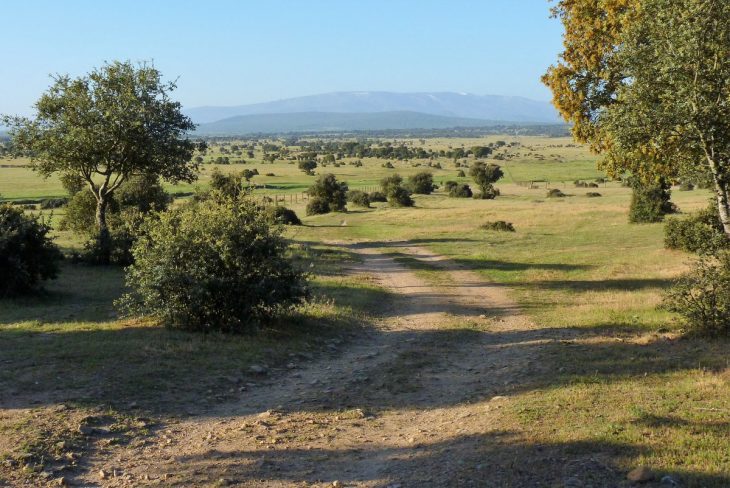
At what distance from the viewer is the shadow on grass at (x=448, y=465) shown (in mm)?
6930

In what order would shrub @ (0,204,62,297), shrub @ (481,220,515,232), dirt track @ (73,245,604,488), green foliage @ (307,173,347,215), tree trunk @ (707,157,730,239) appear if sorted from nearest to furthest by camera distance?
dirt track @ (73,245,604,488)
tree trunk @ (707,157,730,239)
shrub @ (0,204,62,297)
shrub @ (481,220,515,232)
green foliage @ (307,173,347,215)

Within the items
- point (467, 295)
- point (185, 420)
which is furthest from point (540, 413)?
point (467, 295)

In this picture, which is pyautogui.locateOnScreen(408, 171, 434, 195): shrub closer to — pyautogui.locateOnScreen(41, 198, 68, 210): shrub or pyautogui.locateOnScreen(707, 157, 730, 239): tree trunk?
pyautogui.locateOnScreen(41, 198, 68, 210): shrub

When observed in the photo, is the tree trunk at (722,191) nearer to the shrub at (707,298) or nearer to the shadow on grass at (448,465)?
the shrub at (707,298)

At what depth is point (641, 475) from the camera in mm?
6699

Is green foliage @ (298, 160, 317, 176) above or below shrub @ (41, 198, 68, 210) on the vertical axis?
above

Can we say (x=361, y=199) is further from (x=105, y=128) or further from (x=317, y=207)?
(x=105, y=128)

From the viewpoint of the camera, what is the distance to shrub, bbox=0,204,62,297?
19.1 m

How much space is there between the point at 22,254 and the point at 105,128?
9408mm

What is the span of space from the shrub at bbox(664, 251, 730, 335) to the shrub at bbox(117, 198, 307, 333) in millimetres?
8576

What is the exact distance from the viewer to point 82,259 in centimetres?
2859

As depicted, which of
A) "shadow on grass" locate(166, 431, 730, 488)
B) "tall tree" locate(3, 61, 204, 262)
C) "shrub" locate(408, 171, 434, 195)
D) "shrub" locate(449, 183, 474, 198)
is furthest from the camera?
"shrub" locate(408, 171, 434, 195)

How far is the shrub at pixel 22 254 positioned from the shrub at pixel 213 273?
6.17 metres

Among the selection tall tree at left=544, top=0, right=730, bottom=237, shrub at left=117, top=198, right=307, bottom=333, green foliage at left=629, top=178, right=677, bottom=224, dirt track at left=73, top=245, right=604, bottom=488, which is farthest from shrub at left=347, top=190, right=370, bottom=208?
dirt track at left=73, top=245, right=604, bottom=488
